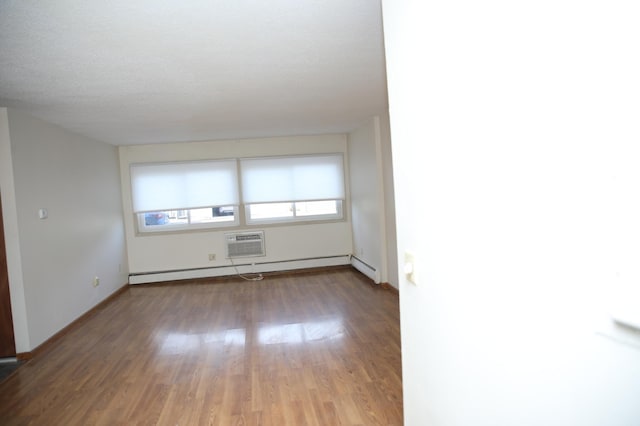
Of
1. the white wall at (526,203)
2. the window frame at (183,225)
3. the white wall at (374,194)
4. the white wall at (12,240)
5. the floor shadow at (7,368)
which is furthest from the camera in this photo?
the window frame at (183,225)

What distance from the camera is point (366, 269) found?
5.49 metres

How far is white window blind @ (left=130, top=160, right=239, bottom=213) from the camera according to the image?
19.0 feet

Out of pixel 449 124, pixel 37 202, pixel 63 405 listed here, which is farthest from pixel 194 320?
pixel 449 124

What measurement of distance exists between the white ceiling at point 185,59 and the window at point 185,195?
1789 millimetres

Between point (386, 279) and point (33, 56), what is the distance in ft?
14.1

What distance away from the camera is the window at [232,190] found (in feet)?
19.2

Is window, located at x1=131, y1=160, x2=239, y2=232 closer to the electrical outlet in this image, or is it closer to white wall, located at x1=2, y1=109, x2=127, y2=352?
white wall, located at x1=2, y1=109, x2=127, y2=352

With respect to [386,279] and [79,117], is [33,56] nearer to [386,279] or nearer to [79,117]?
[79,117]

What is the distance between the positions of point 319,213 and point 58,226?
3812 millimetres

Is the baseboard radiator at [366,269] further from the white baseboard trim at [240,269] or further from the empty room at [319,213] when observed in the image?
the white baseboard trim at [240,269]

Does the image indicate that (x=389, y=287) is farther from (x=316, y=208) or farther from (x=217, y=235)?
(x=217, y=235)

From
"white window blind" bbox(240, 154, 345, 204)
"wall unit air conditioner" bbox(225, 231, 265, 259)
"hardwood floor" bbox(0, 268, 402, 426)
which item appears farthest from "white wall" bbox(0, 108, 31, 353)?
"white window blind" bbox(240, 154, 345, 204)

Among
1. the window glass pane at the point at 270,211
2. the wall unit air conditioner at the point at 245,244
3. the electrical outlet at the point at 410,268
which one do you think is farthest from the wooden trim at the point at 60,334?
the electrical outlet at the point at 410,268

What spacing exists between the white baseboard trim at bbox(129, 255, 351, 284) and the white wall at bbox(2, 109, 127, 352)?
550 millimetres
